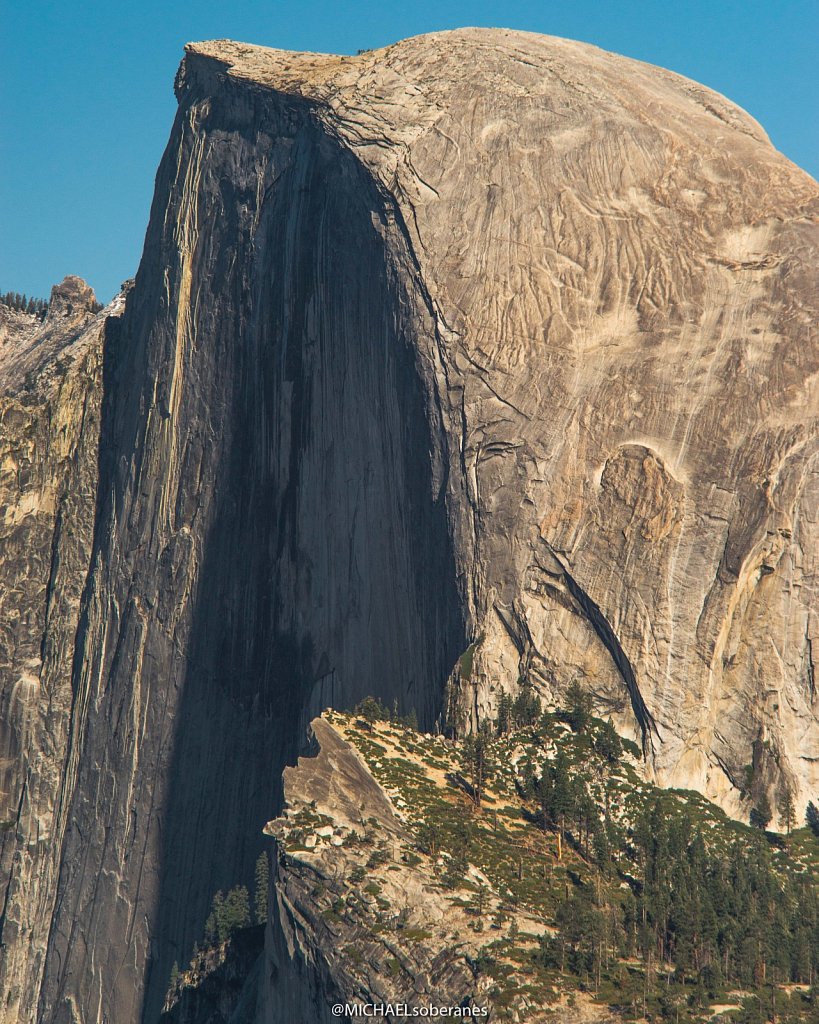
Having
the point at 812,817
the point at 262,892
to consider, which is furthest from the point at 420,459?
the point at 812,817

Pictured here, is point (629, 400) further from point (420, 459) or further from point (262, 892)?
point (262, 892)

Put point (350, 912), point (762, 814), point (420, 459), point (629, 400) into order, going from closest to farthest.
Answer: point (350, 912), point (762, 814), point (629, 400), point (420, 459)

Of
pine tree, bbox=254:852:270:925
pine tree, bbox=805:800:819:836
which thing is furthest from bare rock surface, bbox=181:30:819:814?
pine tree, bbox=254:852:270:925

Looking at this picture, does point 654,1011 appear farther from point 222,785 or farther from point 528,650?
point 222,785

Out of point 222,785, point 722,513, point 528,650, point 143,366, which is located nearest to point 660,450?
point 722,513

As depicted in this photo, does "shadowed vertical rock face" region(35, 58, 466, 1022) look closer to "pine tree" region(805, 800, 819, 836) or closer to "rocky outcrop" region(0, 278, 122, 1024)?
"rocky outcrop" region(0, 278, 122, 1024)

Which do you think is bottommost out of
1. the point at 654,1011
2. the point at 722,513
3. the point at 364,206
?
the point at 654,1011

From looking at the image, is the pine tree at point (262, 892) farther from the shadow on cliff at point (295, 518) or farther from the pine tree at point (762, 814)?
the pine tree at point (762, 814)

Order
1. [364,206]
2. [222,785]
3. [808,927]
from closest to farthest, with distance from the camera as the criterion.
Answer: [808,927], [364,206], [222,785]
